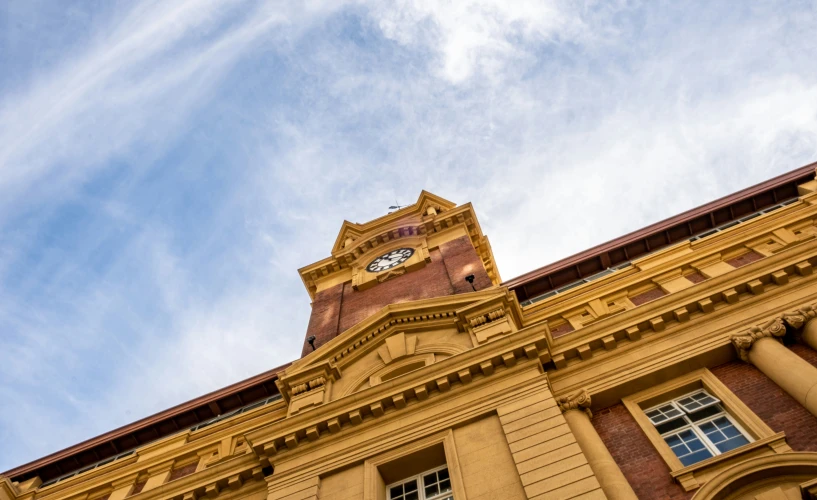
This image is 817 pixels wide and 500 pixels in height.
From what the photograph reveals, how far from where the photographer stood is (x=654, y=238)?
26.5m

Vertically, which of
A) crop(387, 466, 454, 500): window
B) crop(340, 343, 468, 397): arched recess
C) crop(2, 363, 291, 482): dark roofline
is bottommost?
crop(387, 466, 454, 500): window

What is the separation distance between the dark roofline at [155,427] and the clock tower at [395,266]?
2792mm

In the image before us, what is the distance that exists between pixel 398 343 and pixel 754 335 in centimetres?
1023

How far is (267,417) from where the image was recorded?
930 inches

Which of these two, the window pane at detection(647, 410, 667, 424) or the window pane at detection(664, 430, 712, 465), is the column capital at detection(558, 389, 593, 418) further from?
the window pane at detection(664, 430, 712, 465)

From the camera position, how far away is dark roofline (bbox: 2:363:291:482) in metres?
26.7

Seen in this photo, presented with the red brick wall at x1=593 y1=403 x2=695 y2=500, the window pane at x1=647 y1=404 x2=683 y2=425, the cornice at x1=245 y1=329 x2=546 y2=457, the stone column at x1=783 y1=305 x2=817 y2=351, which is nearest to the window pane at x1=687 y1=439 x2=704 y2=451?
the red brick wall at x1=593 y1=403 x2=695 y2=500

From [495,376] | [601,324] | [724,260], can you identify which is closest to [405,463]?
[495,376]

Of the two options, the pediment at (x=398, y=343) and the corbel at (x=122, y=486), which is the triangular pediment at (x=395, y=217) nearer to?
the pediment at (x=398, y=343)

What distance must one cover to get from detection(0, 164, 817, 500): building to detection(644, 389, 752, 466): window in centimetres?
5

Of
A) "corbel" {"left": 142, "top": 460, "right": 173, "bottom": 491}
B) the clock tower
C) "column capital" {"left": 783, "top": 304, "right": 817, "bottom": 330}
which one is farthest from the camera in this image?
the clock tower

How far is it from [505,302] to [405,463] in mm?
6510

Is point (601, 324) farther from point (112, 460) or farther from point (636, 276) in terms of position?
point (112, 460)

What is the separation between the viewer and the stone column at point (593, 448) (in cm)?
1324
